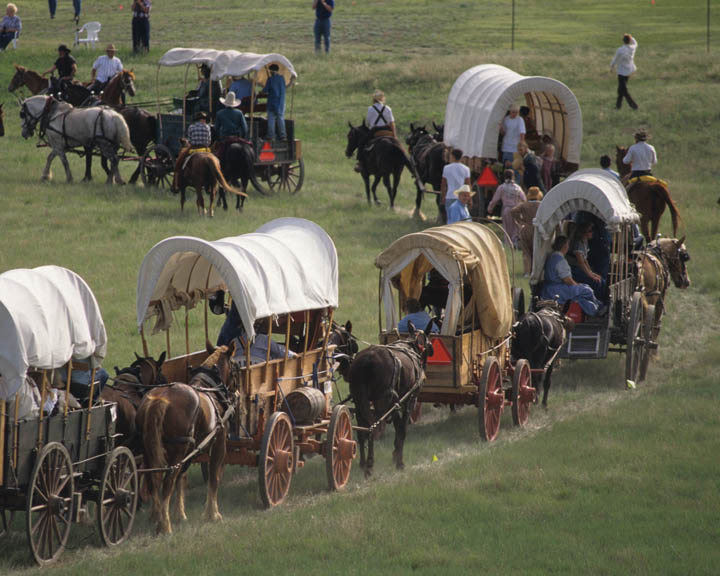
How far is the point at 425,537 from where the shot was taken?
9.99 meters

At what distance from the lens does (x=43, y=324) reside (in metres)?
9.12

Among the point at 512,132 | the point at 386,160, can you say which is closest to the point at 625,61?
the point at 386,160

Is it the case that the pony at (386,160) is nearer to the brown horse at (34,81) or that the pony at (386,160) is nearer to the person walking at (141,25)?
the brown horse at (34,81)

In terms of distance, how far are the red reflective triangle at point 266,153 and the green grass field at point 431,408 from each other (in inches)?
37.2

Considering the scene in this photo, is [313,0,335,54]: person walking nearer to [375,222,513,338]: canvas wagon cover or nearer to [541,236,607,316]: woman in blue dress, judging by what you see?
[541,236,607,316]: woman in blue dress

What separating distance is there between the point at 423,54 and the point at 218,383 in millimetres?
39205

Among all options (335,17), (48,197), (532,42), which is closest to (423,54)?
(532,42)

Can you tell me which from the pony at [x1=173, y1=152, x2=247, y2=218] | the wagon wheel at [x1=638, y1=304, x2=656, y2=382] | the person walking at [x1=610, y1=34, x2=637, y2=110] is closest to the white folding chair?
the person walking at [x1=610, y1=34, x2=637, y2=110]

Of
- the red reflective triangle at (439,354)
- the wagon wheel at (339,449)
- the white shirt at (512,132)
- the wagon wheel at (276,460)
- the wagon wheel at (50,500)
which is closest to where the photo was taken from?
the wagon wheel at (50,500)

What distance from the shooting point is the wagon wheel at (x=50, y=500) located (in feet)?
29.8

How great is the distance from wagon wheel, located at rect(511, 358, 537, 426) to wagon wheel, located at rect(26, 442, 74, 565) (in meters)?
6.09

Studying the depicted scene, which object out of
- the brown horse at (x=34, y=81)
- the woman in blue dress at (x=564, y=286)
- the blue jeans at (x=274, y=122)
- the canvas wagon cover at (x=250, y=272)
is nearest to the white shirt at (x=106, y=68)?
the brown horse at (x=34, y=81)

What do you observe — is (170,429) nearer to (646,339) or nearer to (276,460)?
(276,460)

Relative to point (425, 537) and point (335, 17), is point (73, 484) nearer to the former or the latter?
point (425, 537)
